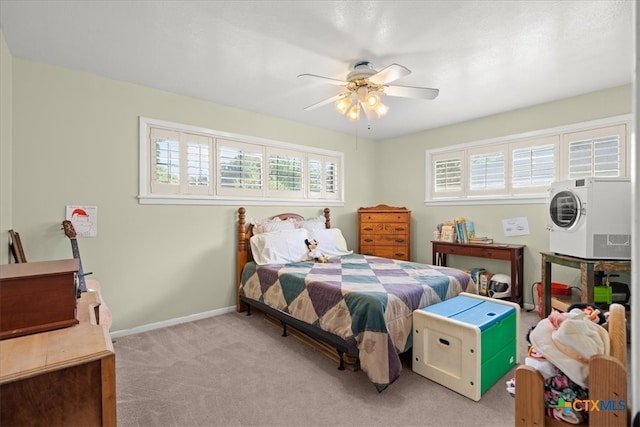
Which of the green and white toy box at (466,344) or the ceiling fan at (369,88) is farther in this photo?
the ceiling fan at (369,88)

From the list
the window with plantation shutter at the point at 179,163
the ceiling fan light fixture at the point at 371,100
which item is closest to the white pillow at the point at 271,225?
the window with plantation shutter at the point at 179,163

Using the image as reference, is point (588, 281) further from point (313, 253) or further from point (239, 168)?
point (239, 168)

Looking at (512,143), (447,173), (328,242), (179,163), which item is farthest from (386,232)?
(179,163)

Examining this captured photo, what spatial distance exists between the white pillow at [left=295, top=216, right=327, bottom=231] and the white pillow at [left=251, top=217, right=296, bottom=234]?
0.45 feet

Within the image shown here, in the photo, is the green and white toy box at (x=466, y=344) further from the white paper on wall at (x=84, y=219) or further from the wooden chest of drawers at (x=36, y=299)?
the white paper on wall at (x=84, y=219)

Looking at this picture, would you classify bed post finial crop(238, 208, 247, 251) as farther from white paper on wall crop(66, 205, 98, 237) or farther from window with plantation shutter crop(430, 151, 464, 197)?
window with plantation shutter crop(430, 151, 464, 197)

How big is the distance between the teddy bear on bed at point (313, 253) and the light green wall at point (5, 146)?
258cm

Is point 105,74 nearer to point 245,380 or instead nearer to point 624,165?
point 245,380

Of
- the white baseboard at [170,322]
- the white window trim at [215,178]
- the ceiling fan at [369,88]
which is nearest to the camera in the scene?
the ceiling fan at [369,88]

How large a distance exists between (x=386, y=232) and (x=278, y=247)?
A: 1866mm

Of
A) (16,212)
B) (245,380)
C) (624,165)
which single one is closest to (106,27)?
(16,212)

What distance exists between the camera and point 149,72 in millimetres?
2697

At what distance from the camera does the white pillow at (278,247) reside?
3404 millimetres

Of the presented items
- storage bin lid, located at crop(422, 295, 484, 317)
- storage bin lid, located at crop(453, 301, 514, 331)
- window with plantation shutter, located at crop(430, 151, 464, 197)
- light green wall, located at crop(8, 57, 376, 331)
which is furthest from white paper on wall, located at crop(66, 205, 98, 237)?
window with plantation shutter, located at crop(430, 151, 464, 197)
